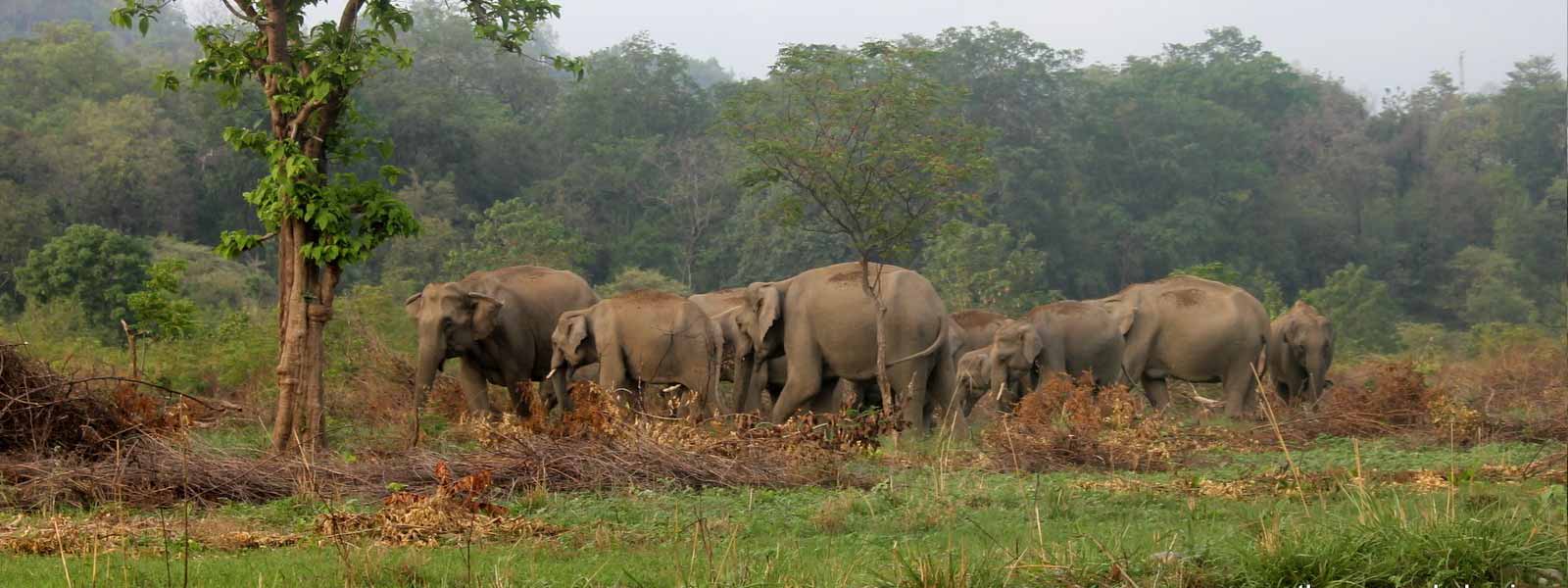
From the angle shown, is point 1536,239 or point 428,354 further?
point 1536,239

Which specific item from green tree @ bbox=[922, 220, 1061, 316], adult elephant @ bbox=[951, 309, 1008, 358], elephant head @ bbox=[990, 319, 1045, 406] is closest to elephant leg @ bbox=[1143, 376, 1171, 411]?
adult elephant @ bbox=[951, 309, 1008, 358]

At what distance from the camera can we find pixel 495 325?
58.2 ft

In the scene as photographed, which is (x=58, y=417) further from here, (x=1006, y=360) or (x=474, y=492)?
(x=1006, y=360)

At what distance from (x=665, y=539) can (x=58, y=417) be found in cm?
514

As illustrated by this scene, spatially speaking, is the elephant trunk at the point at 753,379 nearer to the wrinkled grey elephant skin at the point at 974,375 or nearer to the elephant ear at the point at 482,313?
the wrinkled grey elephant skin at the point at 974,375

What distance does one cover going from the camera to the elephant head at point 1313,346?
2177cm

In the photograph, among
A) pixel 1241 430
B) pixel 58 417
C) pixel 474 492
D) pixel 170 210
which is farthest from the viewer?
pixel 170 210

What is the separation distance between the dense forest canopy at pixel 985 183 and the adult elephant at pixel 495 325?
16123 mm

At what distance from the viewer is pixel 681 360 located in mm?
17156

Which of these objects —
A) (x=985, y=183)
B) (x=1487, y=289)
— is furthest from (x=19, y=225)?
(x=1487, y=289)

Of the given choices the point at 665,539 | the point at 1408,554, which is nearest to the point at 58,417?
the point at 665,539

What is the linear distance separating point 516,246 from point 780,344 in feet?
64.6

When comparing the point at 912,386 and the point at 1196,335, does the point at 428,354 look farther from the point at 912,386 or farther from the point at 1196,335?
the point at 1196,335

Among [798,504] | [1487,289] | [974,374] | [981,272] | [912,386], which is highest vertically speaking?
[798,504]
